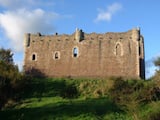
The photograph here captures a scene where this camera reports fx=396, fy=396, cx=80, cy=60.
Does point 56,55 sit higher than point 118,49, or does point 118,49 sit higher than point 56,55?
point 118,49

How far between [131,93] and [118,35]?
21.1 m

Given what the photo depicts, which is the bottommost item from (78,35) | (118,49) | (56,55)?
(56,55)

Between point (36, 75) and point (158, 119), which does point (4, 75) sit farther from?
point (36, 75)

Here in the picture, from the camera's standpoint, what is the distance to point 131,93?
38625mm

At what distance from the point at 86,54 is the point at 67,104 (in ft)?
65.4

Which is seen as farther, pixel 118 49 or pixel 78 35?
pixel 78 35

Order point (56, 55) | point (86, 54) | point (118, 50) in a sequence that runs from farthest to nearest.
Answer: point (56, 55) → point (86, 54) → point (118, 50)

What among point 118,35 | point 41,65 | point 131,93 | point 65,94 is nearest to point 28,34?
point 41,65

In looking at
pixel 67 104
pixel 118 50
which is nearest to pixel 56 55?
pixel 118 50

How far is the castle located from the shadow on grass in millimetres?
16901

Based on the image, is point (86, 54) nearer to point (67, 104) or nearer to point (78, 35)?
point (78, 35)

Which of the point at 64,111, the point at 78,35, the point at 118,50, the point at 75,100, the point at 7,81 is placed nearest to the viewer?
the point at 64,111

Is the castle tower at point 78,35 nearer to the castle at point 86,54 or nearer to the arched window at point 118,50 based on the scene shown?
the castle at point 86,54

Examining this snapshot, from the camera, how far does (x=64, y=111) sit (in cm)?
3647
